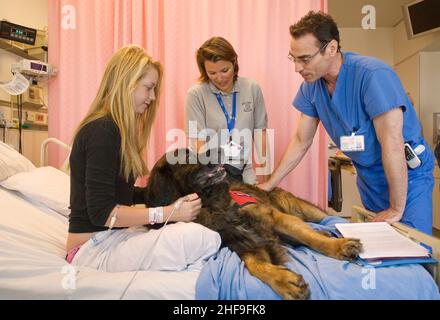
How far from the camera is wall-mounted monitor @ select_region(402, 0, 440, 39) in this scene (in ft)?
12.5

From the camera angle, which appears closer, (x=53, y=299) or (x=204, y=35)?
(x=53, y=299)

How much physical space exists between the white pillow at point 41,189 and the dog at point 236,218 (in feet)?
2.14

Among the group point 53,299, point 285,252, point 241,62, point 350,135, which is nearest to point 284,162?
point 350,135

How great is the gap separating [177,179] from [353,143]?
97cm

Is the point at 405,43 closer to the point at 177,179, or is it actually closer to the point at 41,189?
the point at 177,179

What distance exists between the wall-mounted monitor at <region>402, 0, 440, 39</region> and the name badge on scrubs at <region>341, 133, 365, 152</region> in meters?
3.20

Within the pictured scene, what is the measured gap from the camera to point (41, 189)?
1.92m

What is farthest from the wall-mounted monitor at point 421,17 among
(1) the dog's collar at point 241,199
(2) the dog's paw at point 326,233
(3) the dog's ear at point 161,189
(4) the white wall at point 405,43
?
(3) the dog's ear at point 161,189

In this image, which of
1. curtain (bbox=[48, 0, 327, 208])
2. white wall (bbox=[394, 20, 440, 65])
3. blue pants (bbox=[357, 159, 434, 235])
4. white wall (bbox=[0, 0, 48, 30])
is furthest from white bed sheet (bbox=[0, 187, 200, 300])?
white wall (bbox=[394, 20, 440, 65])

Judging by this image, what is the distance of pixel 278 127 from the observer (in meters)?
2.76

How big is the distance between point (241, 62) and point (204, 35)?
398mm

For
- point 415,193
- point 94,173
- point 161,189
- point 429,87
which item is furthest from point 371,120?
point 429,87

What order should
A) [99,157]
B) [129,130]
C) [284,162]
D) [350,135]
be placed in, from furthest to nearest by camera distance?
[284,162]
[350,135]
[129,130]
[99,157]
